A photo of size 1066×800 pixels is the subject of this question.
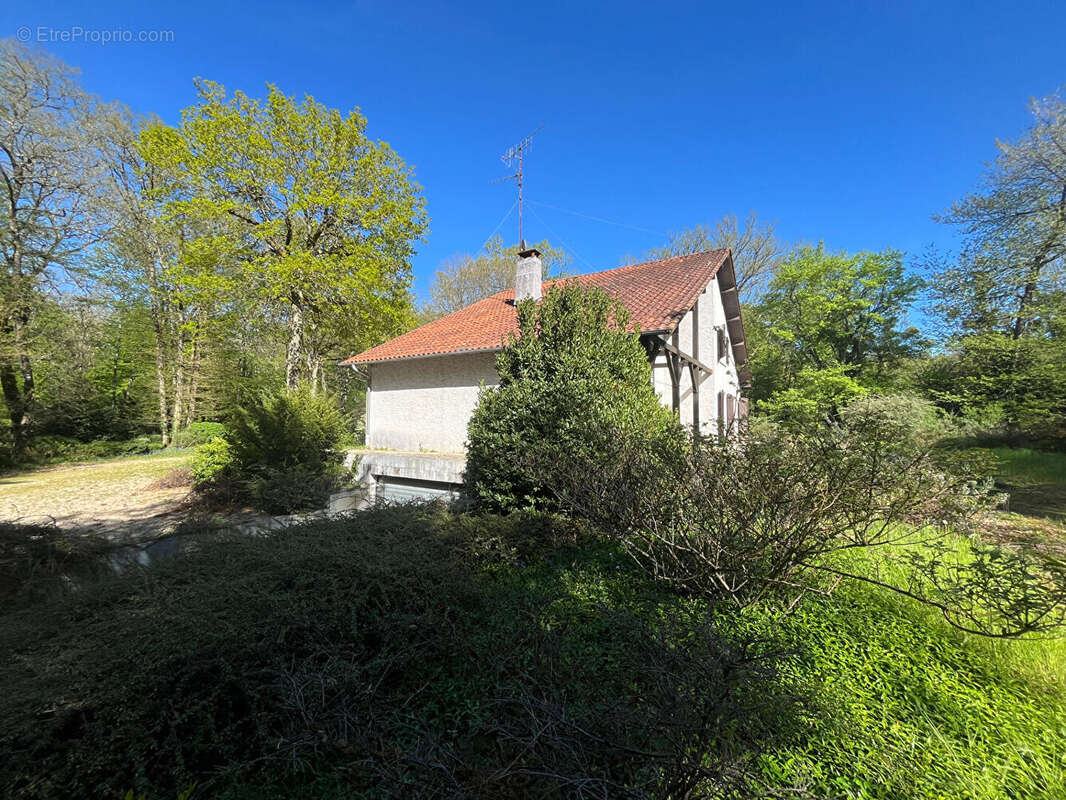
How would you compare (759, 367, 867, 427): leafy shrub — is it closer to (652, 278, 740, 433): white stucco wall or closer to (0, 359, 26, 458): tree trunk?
(652, 278, 740, 433): white stucco wall

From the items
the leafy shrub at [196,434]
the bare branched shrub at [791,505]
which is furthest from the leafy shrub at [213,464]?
the bare branched shrub at [791,505]

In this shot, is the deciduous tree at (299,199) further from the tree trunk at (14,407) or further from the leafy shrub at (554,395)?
the leafy shrub at (554,395)

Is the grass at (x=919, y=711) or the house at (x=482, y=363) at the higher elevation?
the house at (x=482, y=363)

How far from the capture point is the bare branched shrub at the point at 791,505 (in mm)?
2855

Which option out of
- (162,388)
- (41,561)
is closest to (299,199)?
(162,388)

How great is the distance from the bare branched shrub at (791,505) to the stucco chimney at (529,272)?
681 centimetres

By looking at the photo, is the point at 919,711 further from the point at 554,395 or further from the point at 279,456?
the point at 279,456

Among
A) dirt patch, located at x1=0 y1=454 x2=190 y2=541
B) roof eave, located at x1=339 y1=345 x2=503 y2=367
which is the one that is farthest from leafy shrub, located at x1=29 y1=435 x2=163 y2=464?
roof eave, located at x1=339 y1=345 x2=503 y2=367

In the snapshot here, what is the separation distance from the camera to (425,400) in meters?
11.1

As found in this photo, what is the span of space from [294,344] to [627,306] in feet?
35.9

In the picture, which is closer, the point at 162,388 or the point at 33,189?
the point at 33,189

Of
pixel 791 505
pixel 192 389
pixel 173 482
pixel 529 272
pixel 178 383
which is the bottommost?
pixel 173 482

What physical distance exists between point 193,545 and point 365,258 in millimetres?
11234

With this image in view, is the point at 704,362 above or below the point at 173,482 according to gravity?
above
